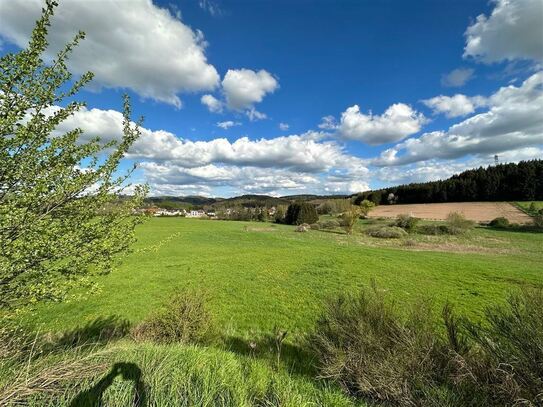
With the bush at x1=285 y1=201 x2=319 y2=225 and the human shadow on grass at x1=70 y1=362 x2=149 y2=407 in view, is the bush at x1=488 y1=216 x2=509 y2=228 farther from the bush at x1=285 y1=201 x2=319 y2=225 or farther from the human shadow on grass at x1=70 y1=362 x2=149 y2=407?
the human shadow on grass at x1=70 y1=362 x2=149 y2=407

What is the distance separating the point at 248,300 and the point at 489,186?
260 ft

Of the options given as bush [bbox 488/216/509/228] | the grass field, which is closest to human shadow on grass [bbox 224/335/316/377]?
the grass field

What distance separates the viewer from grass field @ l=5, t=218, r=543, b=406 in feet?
12.5

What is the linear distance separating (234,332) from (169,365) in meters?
5.15

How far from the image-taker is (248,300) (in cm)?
1250

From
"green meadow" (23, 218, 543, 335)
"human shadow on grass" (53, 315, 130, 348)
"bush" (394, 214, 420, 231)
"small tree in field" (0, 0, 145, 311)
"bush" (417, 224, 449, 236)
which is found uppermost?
"small tree in field" (0, 0, 145, 311)

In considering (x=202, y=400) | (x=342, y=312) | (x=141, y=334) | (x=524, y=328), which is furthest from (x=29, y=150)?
(x=524, y=328)

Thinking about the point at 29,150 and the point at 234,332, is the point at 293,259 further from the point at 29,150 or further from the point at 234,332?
the point at 29,150

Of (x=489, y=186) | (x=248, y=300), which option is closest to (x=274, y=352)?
(x=248, y=300)

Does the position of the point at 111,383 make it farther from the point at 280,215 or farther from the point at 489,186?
the point at 489,186

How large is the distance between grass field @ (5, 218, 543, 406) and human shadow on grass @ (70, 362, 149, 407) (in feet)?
0.20

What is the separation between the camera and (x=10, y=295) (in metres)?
3.84

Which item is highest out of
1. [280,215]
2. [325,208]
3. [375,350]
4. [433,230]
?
[375,350]

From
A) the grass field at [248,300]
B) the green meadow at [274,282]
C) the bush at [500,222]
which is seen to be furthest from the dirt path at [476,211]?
the green meadow at [274,282]
